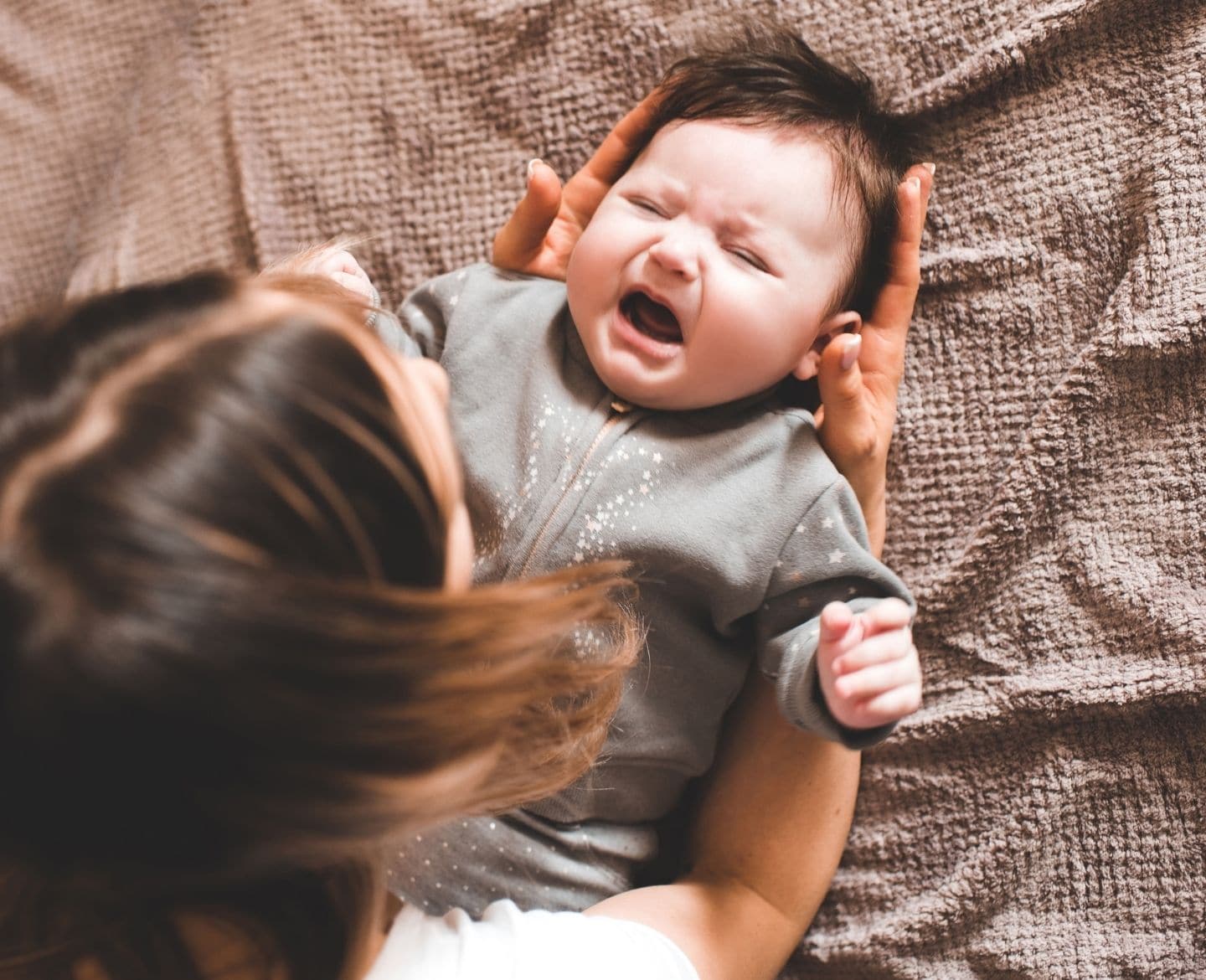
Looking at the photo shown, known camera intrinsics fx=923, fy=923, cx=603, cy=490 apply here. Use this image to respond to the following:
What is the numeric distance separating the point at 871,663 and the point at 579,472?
1.03 ft

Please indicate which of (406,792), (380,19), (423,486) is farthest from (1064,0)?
(406,792)

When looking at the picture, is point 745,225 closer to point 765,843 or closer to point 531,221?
point 531,221

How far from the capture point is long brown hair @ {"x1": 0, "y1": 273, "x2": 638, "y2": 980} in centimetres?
43

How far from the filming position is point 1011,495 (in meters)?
0.91

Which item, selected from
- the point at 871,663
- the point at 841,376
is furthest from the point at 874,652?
the point at 841,376

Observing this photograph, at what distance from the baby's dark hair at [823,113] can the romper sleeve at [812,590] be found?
8.5 inches

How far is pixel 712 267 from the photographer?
32.4 inches

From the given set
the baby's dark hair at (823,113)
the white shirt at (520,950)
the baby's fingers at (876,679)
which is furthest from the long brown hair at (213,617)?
the baby's dark hair at (823,113)

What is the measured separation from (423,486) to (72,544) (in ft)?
0.57

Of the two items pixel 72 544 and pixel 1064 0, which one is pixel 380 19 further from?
pixel 72 544

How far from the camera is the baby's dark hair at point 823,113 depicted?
2.81 feet

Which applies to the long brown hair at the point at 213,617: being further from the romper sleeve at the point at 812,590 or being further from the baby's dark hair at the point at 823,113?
the baby's dark hair at the point at 823,113

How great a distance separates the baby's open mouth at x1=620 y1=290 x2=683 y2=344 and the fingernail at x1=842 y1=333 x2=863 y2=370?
0.15m

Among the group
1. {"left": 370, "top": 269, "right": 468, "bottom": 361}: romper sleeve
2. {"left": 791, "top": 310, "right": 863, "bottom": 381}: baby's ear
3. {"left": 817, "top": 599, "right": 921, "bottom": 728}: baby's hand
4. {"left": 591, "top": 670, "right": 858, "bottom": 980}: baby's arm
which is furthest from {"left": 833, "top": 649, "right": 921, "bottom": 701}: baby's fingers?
{"left": 370, "top": 269, "right": 468, "bottom": 361}: romper sleeve
